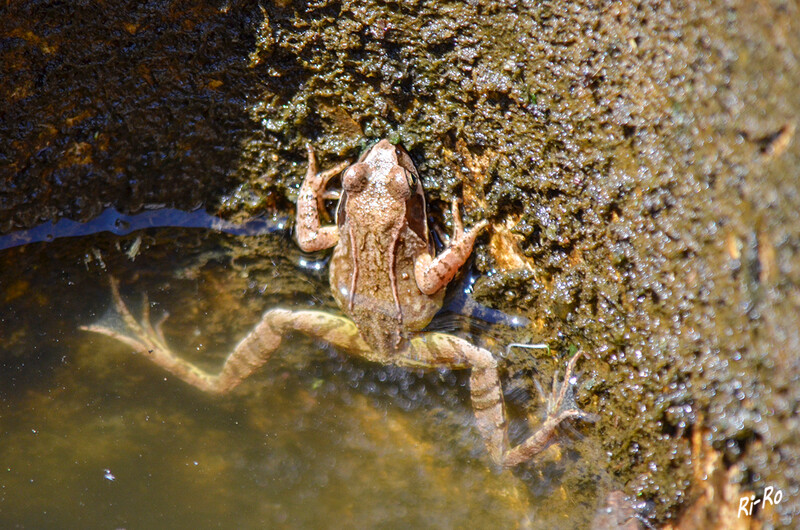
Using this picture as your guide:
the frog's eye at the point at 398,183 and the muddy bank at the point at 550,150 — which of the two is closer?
the muddy bank at the point at 550,150

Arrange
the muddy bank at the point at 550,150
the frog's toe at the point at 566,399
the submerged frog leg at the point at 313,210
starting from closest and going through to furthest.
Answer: the muddy bank at the point at 550,150 → the frog's toe at the point at 566,399 → the submerged frog leg at the point at 313,210

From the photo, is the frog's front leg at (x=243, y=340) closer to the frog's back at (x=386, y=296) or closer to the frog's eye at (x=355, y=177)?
the frog's back at (x=386, y=296)

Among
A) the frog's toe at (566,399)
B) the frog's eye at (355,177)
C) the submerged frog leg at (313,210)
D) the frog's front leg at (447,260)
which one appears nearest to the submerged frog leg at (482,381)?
the frog's toe at (566,399)

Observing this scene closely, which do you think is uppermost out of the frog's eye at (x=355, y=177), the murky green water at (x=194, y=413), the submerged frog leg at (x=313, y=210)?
the frog's eye at (x=355, y=177)

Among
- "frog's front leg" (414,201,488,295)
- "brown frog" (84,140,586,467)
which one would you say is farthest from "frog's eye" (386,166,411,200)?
"frog's front leg" (414,201,488,295)

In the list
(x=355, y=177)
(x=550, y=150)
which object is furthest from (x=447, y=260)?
(x=550, y=150)

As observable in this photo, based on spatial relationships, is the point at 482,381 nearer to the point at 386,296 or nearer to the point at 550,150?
the point at 386,296
